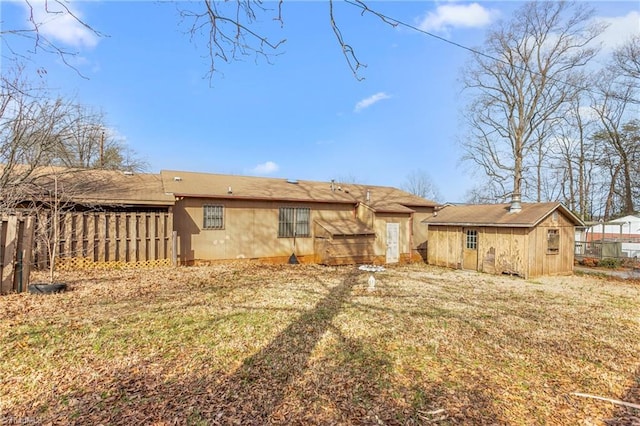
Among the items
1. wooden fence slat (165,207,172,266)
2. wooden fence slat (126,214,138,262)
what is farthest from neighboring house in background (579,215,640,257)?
wooden fence slat (126,214,138,262)

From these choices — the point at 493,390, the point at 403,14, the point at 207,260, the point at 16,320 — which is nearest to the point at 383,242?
the point at 207,260

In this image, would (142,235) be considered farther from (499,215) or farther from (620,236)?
(620,236)

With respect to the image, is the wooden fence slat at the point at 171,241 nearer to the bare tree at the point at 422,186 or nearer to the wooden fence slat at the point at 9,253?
the wooden fence slat at the point at 9,253

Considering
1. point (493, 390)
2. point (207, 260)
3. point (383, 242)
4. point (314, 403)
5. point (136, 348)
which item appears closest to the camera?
point (314, 403)

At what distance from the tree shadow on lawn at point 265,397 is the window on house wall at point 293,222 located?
950cm

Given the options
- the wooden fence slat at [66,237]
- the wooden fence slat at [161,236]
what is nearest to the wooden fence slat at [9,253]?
the wooden fence slat at [66,237]

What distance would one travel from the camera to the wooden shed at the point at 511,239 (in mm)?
12344

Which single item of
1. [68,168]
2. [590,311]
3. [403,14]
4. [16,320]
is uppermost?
[403,14]

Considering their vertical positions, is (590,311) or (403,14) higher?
(403,14)

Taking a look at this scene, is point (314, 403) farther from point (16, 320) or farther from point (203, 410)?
point (16, 320)

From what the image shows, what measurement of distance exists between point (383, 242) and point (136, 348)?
11.9 meters

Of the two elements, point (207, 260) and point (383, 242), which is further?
point (383, 242)

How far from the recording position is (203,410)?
2967 mm

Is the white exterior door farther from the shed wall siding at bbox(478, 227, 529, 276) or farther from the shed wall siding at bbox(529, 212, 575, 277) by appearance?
the shed wall siding at bbox(529, 212, 575, 277)
